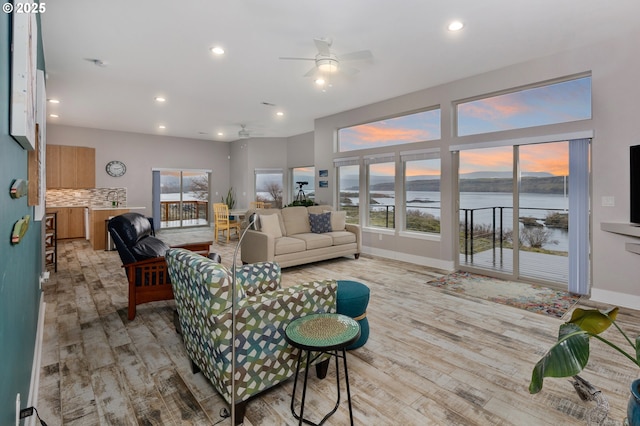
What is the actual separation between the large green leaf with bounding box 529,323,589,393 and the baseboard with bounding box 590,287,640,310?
340 cm

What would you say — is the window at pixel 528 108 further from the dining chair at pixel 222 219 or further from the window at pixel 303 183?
the dining chair at pixel 222 219

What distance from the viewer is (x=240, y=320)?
1.79 m

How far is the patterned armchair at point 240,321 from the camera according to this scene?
1755 millimetres

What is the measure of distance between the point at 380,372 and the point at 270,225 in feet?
11.5

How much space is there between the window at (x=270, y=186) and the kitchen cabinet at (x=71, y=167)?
15.1 feet

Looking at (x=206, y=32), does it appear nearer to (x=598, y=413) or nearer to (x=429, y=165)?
(x=429, y=165)

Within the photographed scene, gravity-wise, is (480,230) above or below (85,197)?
below

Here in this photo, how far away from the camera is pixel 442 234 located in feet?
17.8

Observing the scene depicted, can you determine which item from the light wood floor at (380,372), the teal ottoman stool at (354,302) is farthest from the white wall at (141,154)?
the teal ottoman stool at (354,302)

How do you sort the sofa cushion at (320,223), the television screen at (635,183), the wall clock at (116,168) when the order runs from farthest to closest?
the wall clock at (116,168) → the sofa cushion at (320,223) → the television screen at (635,183)

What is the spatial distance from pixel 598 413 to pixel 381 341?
148 centimetres

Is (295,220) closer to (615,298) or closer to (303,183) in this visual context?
(303,183)

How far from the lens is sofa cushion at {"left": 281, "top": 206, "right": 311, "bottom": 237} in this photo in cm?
596

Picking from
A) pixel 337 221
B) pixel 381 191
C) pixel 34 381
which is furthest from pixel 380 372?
pixel 381 191
